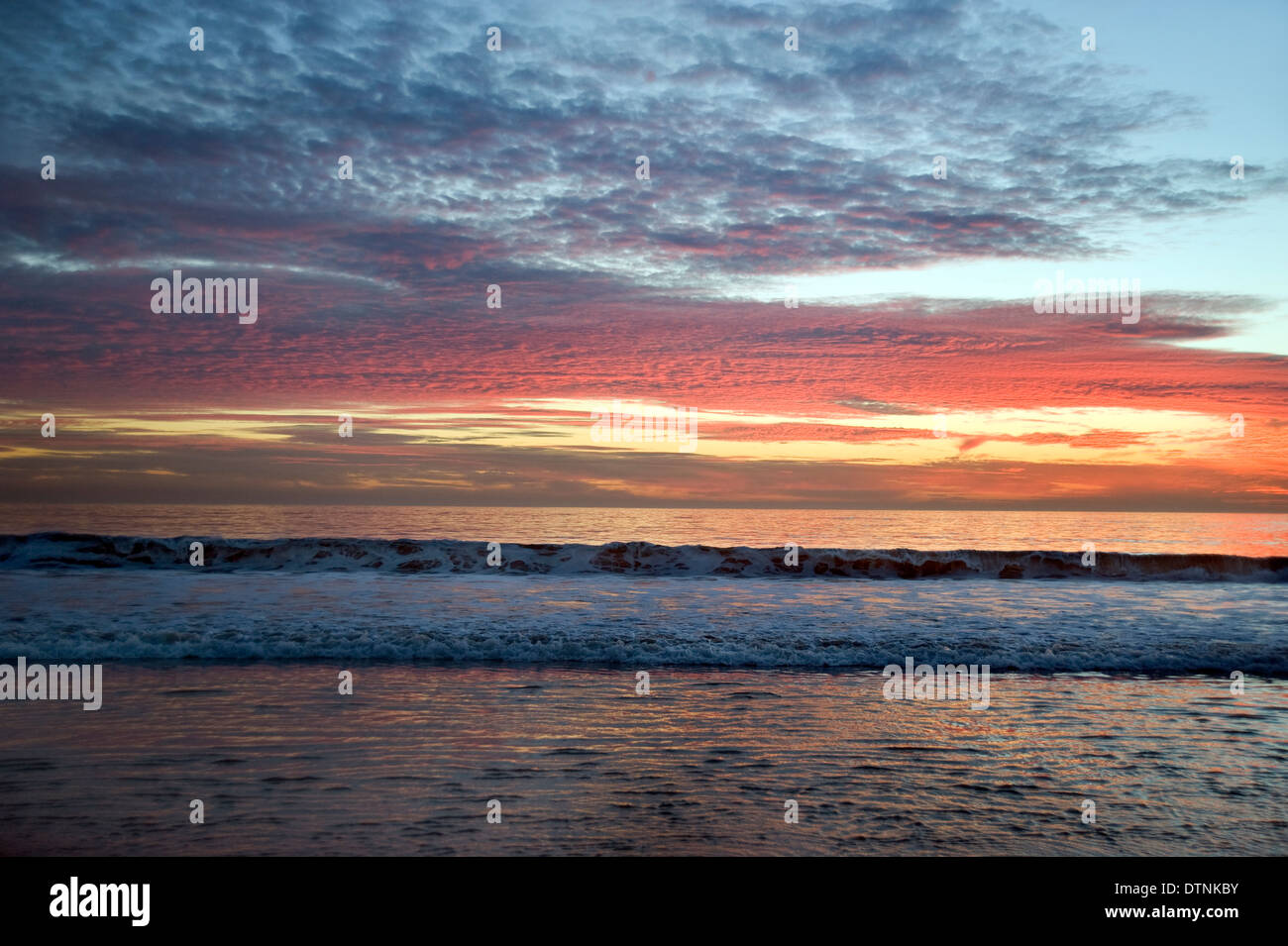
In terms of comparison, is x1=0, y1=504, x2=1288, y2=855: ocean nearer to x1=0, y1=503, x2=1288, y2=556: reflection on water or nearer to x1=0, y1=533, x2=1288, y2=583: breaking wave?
x1=0, y1=533, x2=1288, y2=583: breaking wave

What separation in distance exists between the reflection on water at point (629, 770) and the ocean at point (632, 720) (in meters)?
0.04

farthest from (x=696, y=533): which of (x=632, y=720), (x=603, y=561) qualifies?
(x=632, y=720)

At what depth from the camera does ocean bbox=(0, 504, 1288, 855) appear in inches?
246

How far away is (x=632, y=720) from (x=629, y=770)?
1.90 metres

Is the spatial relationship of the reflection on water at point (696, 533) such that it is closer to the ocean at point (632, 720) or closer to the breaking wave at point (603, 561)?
the breaking wave at point (603, 561)

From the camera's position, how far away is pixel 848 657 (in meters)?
14.2

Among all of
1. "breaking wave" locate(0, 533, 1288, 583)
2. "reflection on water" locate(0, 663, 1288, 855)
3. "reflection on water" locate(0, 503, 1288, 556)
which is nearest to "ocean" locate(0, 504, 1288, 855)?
"reflection on water" locate(0, 663, 1288, 855)

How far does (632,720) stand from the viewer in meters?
9.48

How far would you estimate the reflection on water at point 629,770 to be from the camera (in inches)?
238
